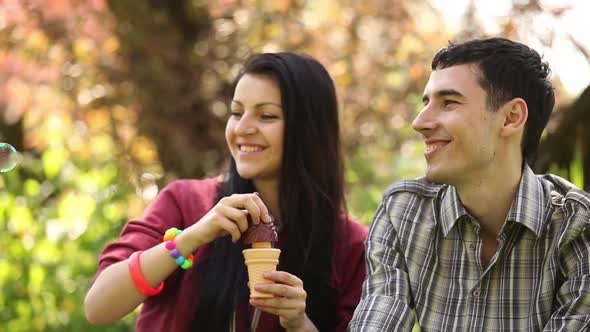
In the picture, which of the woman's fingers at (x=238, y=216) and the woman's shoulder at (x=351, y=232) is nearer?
the woman's fingers at (x=238, y=216)

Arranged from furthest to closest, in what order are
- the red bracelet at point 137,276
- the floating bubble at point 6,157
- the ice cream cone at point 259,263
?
1. the floating bubble at point 6,157
2. the red bracelet at point 137,276
3. the ice cream cone at point 259,263

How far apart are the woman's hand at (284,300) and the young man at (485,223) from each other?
0.20m

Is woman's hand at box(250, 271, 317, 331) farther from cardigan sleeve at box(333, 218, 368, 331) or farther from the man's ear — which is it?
the man's ear

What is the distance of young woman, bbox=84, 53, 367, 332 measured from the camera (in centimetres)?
345

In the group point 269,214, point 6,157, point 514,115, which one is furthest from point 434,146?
point 6,157

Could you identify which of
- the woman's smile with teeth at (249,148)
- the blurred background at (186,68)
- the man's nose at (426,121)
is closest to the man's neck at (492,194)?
the man's nose at (426,121)

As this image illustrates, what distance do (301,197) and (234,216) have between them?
0.72 m

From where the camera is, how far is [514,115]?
3168 millimetres

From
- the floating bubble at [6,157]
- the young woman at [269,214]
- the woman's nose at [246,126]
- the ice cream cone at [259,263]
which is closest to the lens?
the ice cream cone at [259,263]

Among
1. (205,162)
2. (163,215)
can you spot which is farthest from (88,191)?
(163,215)

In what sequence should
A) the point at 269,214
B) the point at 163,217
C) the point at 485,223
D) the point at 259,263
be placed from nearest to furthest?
1. the point at 259,263
2. the point at 485,223
3. the point at 269,214
4. the point at 163,217

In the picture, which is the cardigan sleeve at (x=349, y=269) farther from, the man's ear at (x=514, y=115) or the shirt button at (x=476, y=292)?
the man's ear at (x=514, y=115)

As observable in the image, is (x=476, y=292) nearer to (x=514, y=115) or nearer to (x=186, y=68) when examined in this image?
(x=514, y=115)

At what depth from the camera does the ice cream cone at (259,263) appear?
2.98m
